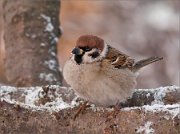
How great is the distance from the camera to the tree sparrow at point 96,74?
113 inches

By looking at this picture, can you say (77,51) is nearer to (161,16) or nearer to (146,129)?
(146,129)

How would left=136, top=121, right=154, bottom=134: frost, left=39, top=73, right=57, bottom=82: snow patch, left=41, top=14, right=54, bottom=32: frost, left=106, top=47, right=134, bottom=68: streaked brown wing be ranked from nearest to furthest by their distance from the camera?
left=136, top=121, right=154, bottom=134: frost, left=106, top=47, right=134, bottom=68: streaked brown wing, left=39, top=73, right=57, bottom=82: snow patch, left=41, top=14, right=54, bottom=32: frost

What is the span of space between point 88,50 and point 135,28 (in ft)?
13.2

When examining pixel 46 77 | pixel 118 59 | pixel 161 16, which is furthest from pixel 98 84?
pixel 161 16

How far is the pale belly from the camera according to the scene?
9.43 feet

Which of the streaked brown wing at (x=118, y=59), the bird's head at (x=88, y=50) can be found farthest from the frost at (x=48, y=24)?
the bird's head at (x=88, y=50)

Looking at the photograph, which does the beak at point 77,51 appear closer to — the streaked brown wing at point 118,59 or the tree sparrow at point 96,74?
the tree sparrow at point 96,74

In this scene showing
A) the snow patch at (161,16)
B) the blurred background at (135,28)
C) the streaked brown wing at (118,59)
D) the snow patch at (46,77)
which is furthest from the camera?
the snow patch at (161,16)

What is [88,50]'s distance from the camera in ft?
9.57

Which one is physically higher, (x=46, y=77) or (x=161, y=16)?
(x=161, y=16)

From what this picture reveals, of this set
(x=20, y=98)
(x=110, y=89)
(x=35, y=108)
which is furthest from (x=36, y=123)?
(x=20, y=98)

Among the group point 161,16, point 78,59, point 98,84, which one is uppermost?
point 161,16

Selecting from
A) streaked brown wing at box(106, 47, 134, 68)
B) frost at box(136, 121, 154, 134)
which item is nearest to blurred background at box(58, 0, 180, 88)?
streaked brown wing at box(106, 47, 134, 68)

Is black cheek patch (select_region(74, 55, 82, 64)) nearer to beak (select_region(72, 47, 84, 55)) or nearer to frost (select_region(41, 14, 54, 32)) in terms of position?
beak (select_region(72, 47, 84, 55))
